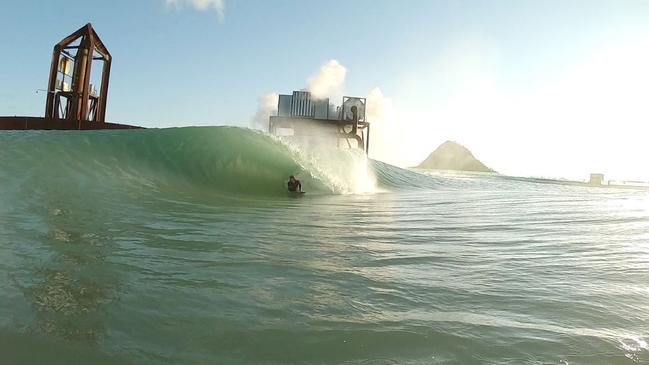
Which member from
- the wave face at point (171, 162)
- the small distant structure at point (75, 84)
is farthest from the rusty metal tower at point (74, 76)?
the wave face at point (171, 162)

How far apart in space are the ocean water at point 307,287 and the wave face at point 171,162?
3065 mm

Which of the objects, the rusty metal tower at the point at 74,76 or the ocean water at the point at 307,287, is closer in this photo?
the ocean water at the point at 307,287

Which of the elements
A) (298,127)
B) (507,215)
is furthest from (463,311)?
(298,127)

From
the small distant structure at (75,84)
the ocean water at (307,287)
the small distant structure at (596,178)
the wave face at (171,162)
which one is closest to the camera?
the ocean water at (307,287)

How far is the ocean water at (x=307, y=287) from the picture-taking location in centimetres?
217

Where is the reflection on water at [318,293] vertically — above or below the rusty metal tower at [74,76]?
below

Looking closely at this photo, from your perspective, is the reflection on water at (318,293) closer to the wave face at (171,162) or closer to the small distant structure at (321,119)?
the wave face at (171,162)

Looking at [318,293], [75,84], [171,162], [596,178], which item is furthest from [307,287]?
[596,178]

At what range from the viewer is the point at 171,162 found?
15.3 m

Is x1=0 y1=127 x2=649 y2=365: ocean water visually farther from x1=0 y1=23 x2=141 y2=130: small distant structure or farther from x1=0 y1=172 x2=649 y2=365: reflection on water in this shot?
x1=0 y1=23 x2=141 y2=130: small distant structure

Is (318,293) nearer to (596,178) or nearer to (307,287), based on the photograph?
(307,287)

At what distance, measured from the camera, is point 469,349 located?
7.31 feet

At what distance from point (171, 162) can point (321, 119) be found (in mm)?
29728

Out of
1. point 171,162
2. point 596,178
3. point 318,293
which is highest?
point 596,178
